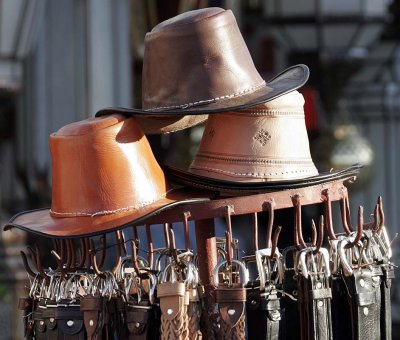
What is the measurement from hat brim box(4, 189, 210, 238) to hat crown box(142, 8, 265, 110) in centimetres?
20

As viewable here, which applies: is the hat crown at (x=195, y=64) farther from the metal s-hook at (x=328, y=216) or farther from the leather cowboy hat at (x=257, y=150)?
the metal s-hook at (x=328, y=216)

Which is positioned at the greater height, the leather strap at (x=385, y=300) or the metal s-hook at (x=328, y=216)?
the metal s-hook at (x=328, y=216)

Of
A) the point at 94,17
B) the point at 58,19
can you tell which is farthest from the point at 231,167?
the point at 58,19

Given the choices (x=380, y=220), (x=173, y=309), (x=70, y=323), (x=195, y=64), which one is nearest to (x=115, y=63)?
(x=195, y=64)

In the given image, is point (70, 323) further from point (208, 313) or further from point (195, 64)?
point (195, 64)

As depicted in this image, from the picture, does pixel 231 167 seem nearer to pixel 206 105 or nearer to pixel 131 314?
pixel 206 105

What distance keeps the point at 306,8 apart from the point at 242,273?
5.90 metres

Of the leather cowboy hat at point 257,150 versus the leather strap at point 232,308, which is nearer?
the leather strap at point 232,308

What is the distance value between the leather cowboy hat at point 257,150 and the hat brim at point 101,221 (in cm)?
5

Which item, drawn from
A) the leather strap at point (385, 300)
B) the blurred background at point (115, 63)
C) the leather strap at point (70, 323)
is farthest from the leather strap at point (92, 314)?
the blurred background at point (115, 63)

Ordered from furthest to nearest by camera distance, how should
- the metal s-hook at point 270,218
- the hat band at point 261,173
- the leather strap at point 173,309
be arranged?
the hat band at point 261,173 < the metal s-hook at point 270,218 < the leather strap at point 173,309

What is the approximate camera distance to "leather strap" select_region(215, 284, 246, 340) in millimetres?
2248

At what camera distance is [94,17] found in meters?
6.80

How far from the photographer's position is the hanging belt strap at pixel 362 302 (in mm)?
2389
